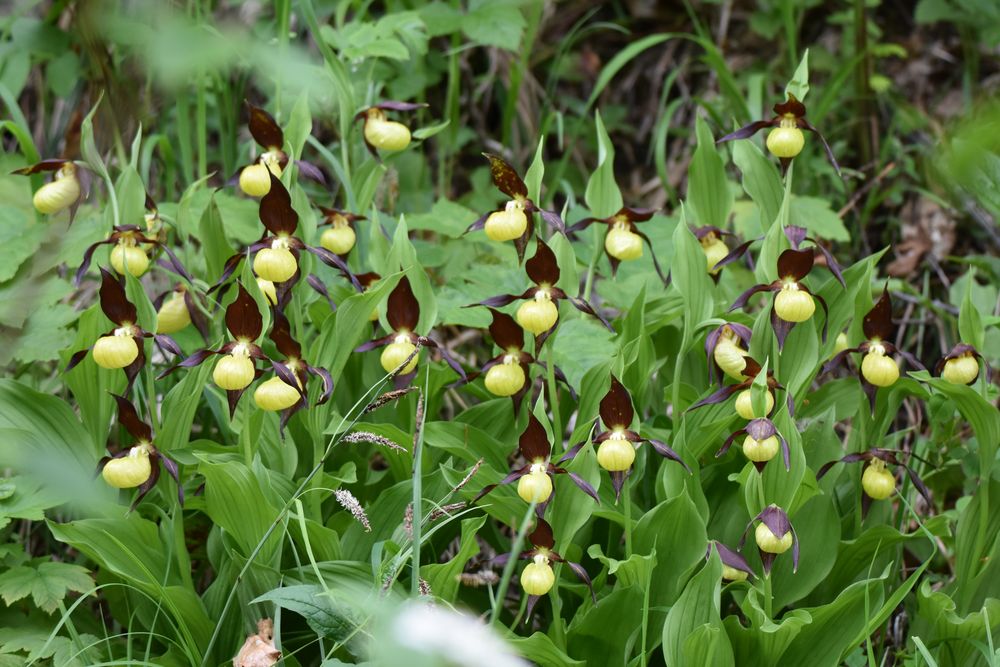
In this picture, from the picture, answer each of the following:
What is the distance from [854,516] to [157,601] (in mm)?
1219

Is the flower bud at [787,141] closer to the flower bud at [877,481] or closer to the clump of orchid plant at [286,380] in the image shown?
the flower bud at [877,481]

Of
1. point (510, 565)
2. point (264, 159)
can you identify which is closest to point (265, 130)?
point (264, 159)

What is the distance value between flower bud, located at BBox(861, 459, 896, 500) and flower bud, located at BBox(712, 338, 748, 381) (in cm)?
27

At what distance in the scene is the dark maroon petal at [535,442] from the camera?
4.53 ft

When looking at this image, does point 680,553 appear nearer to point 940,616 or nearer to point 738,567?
point 738,567

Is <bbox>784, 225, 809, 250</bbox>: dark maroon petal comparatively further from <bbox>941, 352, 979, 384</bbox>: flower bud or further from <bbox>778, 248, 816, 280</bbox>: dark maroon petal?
<bbox>941, 352, 979, 384</bbox>: flower bud

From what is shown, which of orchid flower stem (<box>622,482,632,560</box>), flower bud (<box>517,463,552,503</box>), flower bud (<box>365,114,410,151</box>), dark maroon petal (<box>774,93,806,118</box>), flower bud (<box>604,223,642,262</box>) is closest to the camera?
flower bud (<box>517,463,552,503</box>)

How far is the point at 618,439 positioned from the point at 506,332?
290mm

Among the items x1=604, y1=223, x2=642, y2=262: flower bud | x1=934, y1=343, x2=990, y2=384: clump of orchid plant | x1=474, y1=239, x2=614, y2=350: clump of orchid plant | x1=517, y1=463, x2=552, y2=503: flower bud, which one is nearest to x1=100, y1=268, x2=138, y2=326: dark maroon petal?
x1=474, y1=239, x2=614, y2=350: clump of orchid plant

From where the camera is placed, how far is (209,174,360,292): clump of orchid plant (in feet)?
4.91

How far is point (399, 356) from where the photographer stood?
5.16ft

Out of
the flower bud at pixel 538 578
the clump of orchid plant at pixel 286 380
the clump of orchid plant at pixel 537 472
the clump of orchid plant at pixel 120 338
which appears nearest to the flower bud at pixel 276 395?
the clump of orchid plant at pixel 286 380

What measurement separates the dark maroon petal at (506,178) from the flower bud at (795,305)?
44 centimetres

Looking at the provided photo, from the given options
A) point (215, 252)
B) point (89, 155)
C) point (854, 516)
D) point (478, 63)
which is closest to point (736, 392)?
point (854, 516)
